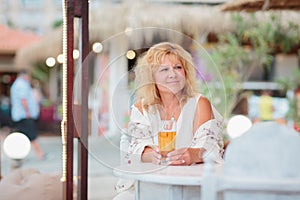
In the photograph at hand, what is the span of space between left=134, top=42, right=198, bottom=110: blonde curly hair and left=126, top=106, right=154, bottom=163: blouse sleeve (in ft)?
0.20

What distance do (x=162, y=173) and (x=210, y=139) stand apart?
0.40 metres

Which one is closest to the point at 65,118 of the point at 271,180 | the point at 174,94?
the point at 174,94

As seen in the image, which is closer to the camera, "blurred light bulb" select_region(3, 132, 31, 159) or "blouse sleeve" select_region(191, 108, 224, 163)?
"blouse sleeve" select_region(191, 108, 224, 163)

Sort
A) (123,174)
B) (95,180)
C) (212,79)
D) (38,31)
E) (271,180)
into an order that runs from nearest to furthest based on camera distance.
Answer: (271,180) → (123,174) → (95,180) → (212,79) → (38,31)

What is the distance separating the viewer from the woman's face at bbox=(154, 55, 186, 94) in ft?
9.16

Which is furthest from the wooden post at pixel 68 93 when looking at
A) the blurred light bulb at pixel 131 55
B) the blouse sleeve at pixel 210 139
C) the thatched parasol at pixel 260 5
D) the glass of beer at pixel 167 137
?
the thatched parasol at pixel 260 5

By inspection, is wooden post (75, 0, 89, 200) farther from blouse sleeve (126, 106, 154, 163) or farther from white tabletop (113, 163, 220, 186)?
white tabletop (113, 163, 220, 186)

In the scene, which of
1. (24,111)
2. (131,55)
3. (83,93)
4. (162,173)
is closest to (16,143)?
(83,93)

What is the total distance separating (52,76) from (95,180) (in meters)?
11.1

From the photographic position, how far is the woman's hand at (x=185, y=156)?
267 centimetres

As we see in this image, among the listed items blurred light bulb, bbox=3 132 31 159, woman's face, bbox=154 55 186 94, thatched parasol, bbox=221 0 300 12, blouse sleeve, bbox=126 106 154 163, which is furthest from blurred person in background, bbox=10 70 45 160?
woman's face, bbox=154 55 186 94

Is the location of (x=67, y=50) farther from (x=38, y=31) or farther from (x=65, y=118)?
(x=38, y=31)

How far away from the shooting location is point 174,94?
2.81 metres

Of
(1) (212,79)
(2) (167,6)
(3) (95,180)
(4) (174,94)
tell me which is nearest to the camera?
(4) (174,94)
